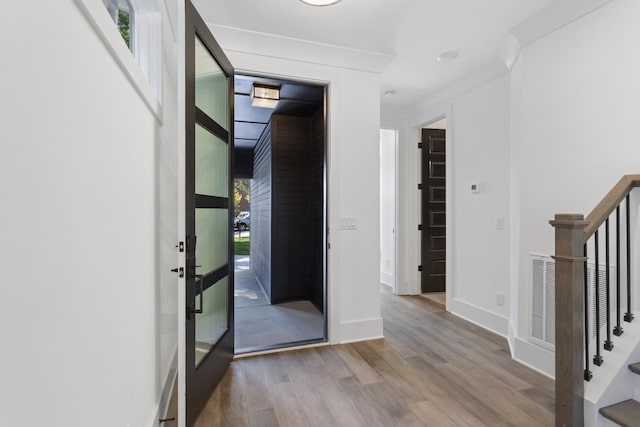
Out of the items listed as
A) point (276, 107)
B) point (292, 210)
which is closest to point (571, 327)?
point (292, 210)

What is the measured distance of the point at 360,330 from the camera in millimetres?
2938

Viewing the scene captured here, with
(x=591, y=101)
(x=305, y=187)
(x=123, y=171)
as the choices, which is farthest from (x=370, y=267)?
(x=123, y=171)

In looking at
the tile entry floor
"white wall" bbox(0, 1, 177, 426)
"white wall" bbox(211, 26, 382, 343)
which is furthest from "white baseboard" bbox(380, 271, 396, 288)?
"white wall" bbox(0, 1, 177, 426)

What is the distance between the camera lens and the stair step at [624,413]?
143 centimetres

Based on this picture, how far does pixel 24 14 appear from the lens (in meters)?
0.63

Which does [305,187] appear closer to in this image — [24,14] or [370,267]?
[370,267]

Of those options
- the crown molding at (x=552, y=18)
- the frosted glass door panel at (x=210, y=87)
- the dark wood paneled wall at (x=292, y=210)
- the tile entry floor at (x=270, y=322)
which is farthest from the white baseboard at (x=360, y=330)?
the crown molding at (x=552, y=18)

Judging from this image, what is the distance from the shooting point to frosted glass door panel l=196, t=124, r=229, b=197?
6.59 feet

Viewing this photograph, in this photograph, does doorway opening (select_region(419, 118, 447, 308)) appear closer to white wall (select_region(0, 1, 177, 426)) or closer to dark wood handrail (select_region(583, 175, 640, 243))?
dark wood handrail (select_region(583, 175, 640, 243))

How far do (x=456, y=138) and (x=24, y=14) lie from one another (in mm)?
3897

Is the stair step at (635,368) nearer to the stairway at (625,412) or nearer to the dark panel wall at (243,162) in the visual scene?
the stairway at (625,412)

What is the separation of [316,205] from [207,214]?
2074 mm

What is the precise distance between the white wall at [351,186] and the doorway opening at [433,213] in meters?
1.81

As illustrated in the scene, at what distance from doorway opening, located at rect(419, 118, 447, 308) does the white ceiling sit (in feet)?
4.99
